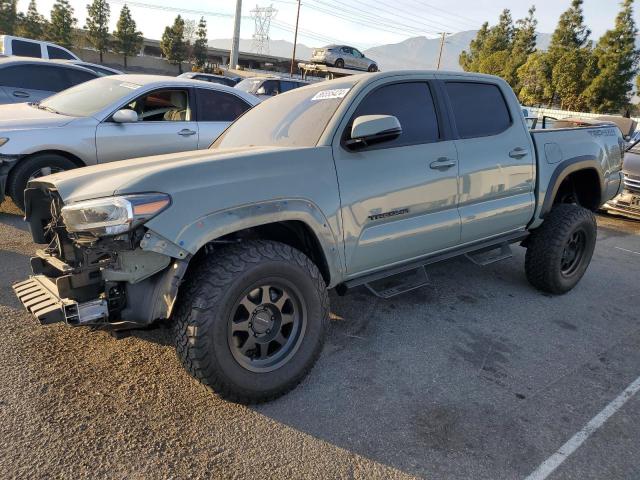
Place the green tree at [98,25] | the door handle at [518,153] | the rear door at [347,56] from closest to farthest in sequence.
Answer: the door handle at [518,153], the rear door at [347,56], the green tree at [98,25]

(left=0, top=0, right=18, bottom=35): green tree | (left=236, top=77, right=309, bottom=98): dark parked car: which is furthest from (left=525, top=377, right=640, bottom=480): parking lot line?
(left=0, top=0, right=18, bottom=35): green tree

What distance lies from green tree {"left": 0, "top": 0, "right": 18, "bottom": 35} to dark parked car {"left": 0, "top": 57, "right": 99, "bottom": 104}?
4541cm

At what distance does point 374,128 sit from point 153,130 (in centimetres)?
416

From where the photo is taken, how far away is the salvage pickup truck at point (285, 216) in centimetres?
250

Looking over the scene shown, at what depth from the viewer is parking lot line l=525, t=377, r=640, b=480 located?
2443 mm

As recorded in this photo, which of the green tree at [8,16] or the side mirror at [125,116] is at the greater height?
the green tree at [8,16]

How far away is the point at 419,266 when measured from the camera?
12.0ft

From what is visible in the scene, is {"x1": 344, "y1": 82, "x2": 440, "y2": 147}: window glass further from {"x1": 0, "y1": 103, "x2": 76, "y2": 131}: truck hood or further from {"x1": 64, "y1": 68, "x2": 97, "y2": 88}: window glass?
{"x1": 64, "y1": 68, "x2": 97, "y2": 88}: window glass

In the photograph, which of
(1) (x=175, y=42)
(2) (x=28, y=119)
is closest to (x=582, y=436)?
(2) (x=28, y=119)

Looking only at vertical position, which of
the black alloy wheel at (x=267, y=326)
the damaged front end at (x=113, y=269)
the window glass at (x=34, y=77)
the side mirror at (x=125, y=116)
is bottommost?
the black alloy wheel at (x=267, y=326)

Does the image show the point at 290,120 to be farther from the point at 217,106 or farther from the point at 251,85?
the point at 251,85

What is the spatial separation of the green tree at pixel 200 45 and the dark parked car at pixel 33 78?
5017 cm

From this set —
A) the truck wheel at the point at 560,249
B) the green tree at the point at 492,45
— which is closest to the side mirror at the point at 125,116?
the truck wheel at the point at 560,249

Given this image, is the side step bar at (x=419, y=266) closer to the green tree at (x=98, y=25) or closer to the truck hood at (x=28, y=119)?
the truck hood at (x=28, y=119)
